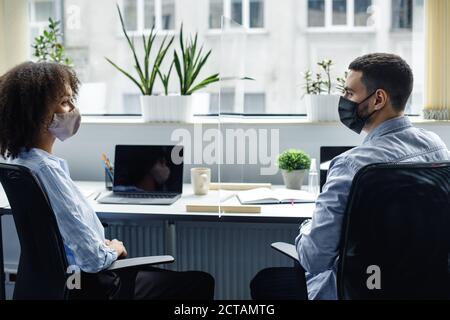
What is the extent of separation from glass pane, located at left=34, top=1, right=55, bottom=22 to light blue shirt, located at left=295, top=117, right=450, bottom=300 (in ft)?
7.40

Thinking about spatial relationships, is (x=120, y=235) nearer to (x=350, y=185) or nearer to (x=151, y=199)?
(x=151, y=199)

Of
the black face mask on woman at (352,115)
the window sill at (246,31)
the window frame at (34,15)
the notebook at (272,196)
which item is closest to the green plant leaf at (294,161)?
the notebook at (272,196)

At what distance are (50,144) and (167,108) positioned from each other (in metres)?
1.15

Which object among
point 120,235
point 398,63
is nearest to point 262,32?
point 120,235

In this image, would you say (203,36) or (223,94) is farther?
(203,36)

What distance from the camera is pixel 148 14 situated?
129 inches

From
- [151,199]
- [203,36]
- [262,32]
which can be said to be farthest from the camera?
[262,32]

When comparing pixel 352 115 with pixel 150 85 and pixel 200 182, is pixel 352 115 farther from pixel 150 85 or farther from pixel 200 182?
pixel 150 85

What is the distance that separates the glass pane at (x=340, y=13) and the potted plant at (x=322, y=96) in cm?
41

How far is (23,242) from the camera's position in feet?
5.30

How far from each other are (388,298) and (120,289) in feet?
2.52

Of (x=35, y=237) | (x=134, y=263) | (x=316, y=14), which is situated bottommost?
(x=134, y=263)

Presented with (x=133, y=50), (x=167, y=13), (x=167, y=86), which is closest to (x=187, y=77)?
(x=167, y=86)

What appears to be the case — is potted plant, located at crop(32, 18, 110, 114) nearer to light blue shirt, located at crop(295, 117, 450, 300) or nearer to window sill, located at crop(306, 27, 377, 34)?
window sill, located at crop(306, 27, 377, 34)
